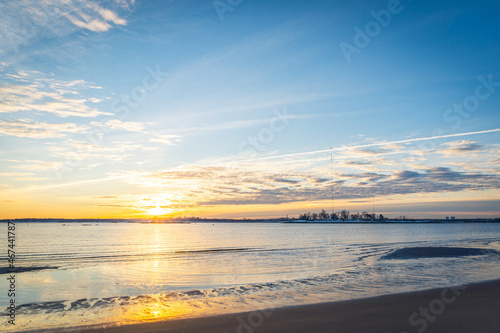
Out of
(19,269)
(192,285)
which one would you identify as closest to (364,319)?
(192,285)

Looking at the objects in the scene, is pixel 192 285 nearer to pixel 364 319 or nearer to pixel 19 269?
pixel 364 319

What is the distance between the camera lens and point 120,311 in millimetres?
15492

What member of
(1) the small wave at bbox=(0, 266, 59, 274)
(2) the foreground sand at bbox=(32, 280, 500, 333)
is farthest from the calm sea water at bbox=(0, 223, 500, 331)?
(2) the foreground sand at bbox=(32, 280, 500, 333)

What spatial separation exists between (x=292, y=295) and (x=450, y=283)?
11.3 metres

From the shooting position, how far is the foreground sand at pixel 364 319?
11.8 m

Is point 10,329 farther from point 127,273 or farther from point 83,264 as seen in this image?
point 83,264

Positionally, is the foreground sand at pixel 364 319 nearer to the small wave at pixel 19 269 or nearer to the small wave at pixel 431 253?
the small wave at pixel 19 269

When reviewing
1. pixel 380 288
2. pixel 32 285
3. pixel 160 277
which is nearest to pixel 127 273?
pixel 160 277

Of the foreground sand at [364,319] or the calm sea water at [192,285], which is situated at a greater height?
the foreground sand at [364,319]

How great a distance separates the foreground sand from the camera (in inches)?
464

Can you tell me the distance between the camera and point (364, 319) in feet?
42.3

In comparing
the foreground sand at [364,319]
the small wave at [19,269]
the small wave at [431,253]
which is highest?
the foreground sand at [364,319]

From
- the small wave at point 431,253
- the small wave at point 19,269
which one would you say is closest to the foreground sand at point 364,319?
the small wave at point 19,269

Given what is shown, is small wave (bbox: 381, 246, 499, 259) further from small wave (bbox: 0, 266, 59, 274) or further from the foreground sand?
small wave (bbox: 0, 266, 59, 274)
